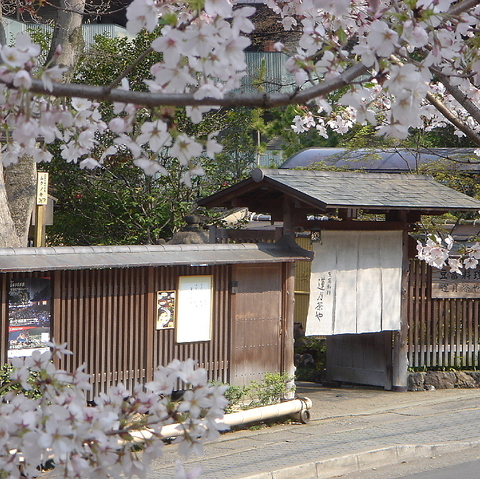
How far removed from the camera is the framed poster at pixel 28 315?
25.3 ft

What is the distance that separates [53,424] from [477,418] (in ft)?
Result: 28.9

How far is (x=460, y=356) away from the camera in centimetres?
1231

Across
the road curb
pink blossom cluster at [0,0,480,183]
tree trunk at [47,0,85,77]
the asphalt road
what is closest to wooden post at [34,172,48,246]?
tree trunk at [47,0,85,77]

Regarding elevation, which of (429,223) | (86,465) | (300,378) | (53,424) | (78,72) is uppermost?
(78,72)

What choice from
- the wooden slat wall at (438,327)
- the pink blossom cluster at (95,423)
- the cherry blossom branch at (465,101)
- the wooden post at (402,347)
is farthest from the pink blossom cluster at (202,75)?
the wooden slat wall at (438,327)

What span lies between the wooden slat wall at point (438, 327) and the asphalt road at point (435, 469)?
3.57 m

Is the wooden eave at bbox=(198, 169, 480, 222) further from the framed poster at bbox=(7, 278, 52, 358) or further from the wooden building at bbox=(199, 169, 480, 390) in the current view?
the framed poster at bbox=(7, 278, 52, 358)

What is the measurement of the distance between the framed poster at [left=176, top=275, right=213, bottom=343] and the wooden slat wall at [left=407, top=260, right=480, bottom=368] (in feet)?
13.3

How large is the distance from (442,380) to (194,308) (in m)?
5.10

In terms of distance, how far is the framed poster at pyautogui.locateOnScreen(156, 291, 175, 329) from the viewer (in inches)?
353

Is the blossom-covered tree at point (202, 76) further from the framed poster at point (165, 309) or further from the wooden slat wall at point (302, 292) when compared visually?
the wooden slat wall at point (302, 292)

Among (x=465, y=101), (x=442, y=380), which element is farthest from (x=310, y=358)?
(x=465, y=101)

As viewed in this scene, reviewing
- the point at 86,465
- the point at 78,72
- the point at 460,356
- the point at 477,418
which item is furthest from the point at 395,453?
the point at 78,72

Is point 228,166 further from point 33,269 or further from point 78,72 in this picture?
point 33,269
